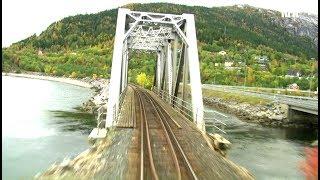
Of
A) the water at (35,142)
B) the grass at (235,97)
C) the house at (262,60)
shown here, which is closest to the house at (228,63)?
the house at (262,60)

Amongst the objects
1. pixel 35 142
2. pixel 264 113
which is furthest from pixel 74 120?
pixel 264 113

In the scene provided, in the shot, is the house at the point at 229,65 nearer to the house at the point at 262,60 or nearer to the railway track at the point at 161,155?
the house at the point at 262,60

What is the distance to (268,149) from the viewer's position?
2902cm

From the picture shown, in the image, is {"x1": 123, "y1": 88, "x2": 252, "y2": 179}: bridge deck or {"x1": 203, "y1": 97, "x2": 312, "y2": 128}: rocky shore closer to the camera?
{"x1": 123, "y1": 88, "x2": 252, "y2": 179}: bridge deck

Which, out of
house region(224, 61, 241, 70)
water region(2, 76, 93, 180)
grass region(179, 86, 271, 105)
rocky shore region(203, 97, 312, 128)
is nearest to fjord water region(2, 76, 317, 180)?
water region(2, 76, 93, 180)

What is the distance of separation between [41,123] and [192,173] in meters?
29.0

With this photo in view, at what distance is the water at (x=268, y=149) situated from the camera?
22.8 m

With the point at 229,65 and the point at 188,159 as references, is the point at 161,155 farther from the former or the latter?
the point at 229,65

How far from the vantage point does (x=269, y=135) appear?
1423 inches

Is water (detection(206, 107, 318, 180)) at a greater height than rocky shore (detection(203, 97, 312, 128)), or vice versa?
rocky shore (detection(203, 97, 312, 128))

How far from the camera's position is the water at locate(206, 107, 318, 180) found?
22.8 meters

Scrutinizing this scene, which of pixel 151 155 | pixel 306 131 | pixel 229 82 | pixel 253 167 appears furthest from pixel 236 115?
pixel 229 82

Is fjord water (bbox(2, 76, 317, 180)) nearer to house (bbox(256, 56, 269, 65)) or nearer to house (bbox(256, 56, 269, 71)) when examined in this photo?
house (bbox(256, 56, 269, 71))

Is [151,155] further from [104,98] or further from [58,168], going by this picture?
[104,98]
